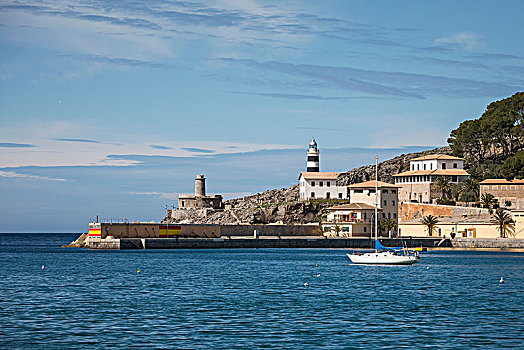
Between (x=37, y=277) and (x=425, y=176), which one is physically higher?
(x=425, y=176)

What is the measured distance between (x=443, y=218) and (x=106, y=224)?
5614 cm

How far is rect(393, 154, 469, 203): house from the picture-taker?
5325 inches

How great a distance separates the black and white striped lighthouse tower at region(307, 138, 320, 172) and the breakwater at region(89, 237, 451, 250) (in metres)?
37.2

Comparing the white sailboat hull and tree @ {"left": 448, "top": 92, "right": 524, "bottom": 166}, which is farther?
tree @ {"left": 448, "top": 92, "right": 524, "bottom": 166}

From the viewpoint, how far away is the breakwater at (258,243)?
11369cm

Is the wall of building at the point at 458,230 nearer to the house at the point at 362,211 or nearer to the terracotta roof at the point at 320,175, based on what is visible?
the house at the point at 362,211

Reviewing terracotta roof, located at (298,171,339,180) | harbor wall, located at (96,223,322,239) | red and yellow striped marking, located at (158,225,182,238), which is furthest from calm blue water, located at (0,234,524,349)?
terracotta roof, located at (298,171,339,180)

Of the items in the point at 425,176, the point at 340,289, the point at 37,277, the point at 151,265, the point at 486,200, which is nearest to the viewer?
the point at 340,289

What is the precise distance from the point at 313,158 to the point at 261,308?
116 meters

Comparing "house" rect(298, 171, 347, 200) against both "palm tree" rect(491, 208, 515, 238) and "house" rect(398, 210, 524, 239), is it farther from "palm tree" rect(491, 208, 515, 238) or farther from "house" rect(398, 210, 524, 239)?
"palm tree" rect(491, 208, 515, 238)

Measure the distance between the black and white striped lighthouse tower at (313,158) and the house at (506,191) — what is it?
38635mm

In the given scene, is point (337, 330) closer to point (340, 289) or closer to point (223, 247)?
point (340, 289)

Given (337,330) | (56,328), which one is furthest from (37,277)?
(337,330)

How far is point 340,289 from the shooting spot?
52.2 metres
